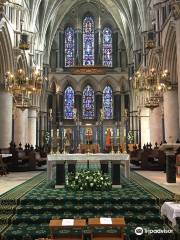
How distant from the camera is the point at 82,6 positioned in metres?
40.3

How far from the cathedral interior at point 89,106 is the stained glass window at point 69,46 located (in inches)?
4.8

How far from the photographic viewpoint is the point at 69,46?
132ft

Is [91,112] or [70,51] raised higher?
[70,51]

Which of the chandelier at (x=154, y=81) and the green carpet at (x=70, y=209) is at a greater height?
the chandelier at (x=154, y=81)

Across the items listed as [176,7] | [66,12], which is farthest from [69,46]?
[176,7]

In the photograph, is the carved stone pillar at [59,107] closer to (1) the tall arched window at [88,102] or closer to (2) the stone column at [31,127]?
(1) the tall arched window at [88,102]

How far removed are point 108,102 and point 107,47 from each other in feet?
22.3

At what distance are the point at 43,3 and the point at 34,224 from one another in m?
29.8

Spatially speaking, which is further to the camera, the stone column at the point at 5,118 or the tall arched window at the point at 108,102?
the tall arched window at the point at 108,102

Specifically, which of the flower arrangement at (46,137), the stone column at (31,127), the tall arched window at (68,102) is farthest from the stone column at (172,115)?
the tall arched window at (68,102)

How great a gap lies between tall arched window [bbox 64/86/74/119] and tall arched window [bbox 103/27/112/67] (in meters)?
5.37

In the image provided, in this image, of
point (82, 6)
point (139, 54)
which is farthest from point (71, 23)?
point (139, 54)

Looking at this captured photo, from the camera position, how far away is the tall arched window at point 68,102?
39.2 m

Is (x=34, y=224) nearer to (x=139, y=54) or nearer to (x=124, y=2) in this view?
(x=139, y=54)
